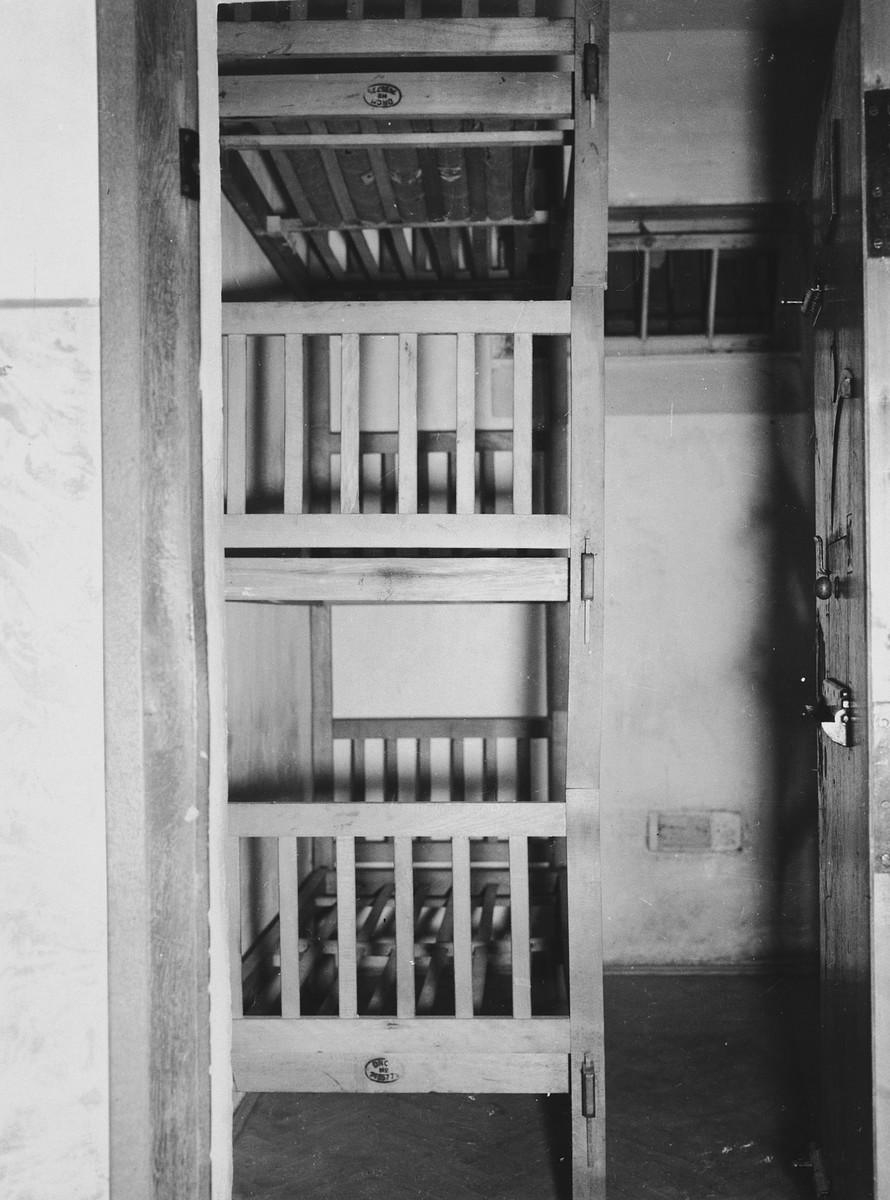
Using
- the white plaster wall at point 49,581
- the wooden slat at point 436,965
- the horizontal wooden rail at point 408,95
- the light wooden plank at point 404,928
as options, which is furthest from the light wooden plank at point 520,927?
the horizontal wooden rail at point 408,95

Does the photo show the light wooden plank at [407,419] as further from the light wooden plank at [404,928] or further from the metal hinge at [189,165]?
the metal hinge at [189,165]

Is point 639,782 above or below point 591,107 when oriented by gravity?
below

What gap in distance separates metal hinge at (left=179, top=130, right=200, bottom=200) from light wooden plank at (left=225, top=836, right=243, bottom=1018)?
4.32 feet

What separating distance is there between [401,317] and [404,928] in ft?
4.25

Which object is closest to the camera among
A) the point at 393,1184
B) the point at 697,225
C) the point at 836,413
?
the point at 836,413

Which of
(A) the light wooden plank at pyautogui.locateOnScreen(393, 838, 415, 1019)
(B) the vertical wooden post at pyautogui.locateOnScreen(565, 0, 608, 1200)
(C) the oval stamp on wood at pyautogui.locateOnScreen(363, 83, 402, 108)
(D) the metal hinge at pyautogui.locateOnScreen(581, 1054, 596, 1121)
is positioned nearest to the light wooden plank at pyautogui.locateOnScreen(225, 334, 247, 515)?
(C) the oval stamp on wood at pyautogui.locateOnScreen(363, 83, 402, 108)

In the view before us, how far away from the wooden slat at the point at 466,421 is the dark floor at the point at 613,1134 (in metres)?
1.52

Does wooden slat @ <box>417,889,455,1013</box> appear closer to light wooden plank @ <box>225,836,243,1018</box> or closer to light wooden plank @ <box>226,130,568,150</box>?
light wooden plank @ <box>225,836,243,1018</box>

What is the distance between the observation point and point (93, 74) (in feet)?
3.91

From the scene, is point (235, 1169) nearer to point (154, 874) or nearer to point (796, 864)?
point (154, 874)

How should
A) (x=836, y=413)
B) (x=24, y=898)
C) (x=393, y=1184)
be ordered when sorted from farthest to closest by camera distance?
(x=393, y=1184) → (x=836, y=413) → (x=24, y=898)

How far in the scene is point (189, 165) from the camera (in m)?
1.23

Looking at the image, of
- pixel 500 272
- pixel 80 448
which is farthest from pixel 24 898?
pixel 500 272

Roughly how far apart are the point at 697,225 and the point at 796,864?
230 cm
